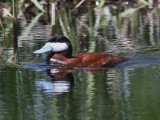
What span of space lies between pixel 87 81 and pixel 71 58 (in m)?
1.36

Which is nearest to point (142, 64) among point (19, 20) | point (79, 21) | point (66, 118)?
point (66, 118)

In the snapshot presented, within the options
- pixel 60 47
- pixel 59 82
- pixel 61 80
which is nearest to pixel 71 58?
pixel 60 47

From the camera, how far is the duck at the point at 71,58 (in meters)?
7.65

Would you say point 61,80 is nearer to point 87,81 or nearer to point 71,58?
point 87,81

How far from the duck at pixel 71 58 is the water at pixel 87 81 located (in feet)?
0.39

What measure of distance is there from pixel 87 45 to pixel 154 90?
4120 millimetres

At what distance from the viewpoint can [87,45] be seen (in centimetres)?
981

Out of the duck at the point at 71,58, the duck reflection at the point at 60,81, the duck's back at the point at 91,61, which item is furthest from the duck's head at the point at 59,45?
the duck reflection at the point at 60,81

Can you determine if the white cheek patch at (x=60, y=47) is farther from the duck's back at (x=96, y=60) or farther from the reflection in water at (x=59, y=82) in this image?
the reflection in water at (x=59, y=82)

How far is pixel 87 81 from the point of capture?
21.4ft

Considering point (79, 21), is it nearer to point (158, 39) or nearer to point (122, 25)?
point (122, 25)

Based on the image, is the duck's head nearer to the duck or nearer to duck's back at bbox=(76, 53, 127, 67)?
the duck

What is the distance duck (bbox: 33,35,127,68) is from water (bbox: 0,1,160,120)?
4.7 inches

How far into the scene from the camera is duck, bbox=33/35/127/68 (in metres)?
7.65
